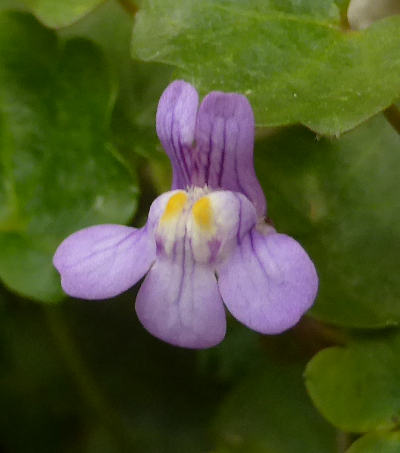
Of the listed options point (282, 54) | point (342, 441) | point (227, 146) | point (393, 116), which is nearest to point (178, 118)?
point (227, 146)

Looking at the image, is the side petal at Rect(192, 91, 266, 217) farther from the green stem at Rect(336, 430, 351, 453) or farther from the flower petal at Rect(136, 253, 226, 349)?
the green stem at Rect(336, 430, 351, 453)

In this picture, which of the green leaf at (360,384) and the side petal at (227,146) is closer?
the side petal at (227,146)

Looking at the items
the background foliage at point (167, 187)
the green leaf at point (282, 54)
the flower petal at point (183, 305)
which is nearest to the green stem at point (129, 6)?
the background foliage at point (167, 187)

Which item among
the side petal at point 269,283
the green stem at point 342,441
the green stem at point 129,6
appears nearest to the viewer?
the side petal at point 269,283

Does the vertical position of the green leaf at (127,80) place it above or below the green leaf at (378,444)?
above

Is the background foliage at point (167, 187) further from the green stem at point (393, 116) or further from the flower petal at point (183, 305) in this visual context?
the flower petal at point (183, 305)

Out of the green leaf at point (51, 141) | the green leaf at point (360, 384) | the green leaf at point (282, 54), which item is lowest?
the green leaf at point (360, 384)

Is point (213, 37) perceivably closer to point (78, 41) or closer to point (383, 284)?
point (78, 41)
